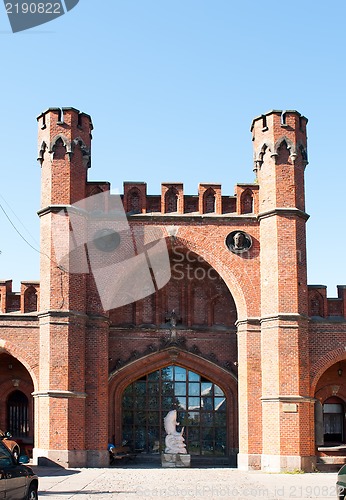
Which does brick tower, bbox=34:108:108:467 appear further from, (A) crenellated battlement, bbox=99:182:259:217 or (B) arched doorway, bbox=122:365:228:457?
(B) arched doorway, bbox=122:365:228:457

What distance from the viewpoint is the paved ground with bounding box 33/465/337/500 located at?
18484 mm

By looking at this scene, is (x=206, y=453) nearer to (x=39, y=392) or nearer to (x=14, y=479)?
(x=39, y=392)

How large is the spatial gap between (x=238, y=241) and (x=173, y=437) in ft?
20.9

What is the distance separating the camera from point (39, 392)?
2552 cm

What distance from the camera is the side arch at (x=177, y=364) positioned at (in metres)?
27.8

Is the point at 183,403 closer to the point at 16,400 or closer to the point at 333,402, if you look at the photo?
the point at 333,402

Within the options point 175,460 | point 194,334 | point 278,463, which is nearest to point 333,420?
point 278,463

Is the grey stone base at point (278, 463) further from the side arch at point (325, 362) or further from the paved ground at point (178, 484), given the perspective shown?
the side arch at point (325, 362)

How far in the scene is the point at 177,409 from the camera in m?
28.5

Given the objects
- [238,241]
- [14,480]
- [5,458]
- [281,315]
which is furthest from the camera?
[238,241]

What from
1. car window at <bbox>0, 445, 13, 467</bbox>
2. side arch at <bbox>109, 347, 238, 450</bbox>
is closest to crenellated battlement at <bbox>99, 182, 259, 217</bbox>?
side arch at <bbox>109, 347, 238, 450</bbox>

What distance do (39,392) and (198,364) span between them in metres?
5.46

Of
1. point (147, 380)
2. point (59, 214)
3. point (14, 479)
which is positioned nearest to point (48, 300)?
point (59, 214)

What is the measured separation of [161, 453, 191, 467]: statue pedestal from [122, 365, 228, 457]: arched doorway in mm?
1782
